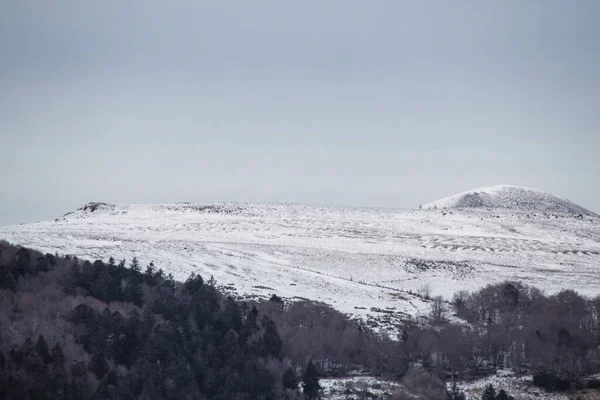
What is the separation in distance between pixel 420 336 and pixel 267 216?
176ft

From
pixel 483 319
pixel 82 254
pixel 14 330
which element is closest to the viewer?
pixel 14 330

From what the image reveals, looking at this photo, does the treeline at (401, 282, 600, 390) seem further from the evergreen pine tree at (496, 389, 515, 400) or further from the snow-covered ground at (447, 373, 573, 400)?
the evergreen pine tree at (496, 389, 515, 400)

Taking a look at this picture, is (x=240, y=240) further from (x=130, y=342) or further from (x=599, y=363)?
(x=599, y=363)

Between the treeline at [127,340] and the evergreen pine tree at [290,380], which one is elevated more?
the treeline at [127,340]

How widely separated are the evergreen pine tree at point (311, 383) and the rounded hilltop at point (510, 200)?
95109mm

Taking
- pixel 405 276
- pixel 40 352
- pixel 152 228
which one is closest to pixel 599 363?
pixel 405 276

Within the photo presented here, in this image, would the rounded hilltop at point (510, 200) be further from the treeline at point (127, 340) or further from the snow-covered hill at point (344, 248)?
the treeline at point (127, 340)

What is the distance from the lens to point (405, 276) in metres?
55.1

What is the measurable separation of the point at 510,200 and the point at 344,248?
76.3 m

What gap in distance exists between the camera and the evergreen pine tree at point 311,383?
94.3 ft

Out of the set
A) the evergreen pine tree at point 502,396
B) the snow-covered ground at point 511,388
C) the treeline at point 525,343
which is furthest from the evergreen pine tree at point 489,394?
the treeline at point 525,343

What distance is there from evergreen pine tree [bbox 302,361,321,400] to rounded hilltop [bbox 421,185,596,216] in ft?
312

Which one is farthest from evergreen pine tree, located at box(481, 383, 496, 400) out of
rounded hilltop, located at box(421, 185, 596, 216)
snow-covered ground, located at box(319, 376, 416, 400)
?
rounded hilltop, located at box(421, 185, 596, 216)

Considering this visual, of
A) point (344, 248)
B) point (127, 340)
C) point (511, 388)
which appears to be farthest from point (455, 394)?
point (344, 248)
